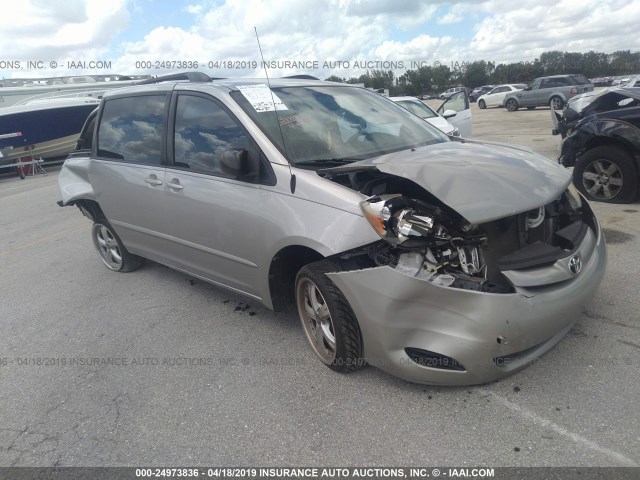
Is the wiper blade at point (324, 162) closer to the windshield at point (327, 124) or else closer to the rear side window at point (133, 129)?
the windshield at point (327, 124)

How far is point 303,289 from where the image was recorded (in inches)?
125

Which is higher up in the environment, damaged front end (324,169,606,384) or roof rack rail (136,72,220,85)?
roof rack rail (136,72,220,85)

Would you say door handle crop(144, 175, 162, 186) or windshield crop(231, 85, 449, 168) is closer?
windshield crop(231, 85, 449, 168)

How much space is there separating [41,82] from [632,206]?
989 inches

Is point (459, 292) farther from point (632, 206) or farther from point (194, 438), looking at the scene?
point (632, 206)

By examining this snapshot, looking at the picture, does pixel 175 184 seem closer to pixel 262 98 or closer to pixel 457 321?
pixel 262 98

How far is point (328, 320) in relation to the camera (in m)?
3.05

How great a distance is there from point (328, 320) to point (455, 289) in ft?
3.00

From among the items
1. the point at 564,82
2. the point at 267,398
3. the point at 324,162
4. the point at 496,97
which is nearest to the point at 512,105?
the point at 564,82

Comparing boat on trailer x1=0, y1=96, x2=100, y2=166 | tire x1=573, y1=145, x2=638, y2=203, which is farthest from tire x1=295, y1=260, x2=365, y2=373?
boat on trailer x1=0, y1=96, x2=100, y2=166

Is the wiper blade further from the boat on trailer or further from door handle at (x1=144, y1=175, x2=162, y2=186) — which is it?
the boat on trailer

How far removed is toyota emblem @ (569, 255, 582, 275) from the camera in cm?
264

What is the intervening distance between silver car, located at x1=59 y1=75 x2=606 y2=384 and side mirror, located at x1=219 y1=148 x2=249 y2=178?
1 centimetres

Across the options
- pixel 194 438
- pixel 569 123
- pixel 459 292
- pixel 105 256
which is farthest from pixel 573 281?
pixel 569 123
